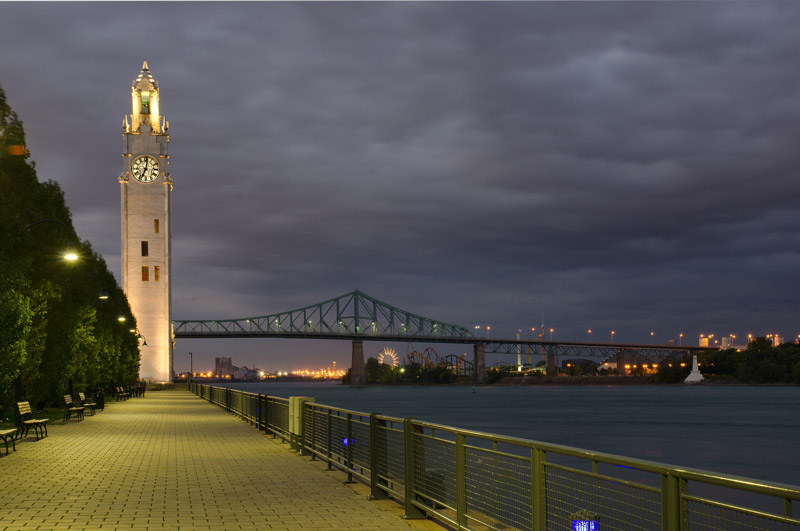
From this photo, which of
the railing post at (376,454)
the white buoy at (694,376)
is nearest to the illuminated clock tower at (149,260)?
the railing post at (376,454)

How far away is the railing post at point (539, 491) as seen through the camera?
20.5 ft

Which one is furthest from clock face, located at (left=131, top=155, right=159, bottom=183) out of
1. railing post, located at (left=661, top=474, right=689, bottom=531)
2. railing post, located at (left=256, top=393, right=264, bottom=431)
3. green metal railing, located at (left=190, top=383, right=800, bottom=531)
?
railing post, located at (left=661, top=474, right=689, bottom=531)

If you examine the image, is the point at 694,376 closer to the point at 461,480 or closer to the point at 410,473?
the point at 410,473

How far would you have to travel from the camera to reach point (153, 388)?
8269 cm

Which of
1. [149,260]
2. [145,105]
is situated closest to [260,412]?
[149,260]

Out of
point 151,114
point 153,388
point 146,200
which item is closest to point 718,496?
point 153,388

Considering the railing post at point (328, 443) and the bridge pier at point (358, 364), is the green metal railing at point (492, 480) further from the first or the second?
the bridge pier at point (358, 364)

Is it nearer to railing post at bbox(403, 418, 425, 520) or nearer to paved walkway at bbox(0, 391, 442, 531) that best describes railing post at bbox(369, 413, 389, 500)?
paved walkway at bbox(0, 391, 442, 531)

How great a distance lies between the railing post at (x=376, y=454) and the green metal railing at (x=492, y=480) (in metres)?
0.01

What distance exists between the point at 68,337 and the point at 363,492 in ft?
→ 64.9

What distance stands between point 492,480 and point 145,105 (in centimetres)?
9824

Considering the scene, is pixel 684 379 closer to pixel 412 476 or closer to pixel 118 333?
pixel 118 333

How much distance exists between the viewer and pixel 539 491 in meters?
6.30

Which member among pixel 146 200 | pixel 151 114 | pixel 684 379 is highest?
pixel 151 114
